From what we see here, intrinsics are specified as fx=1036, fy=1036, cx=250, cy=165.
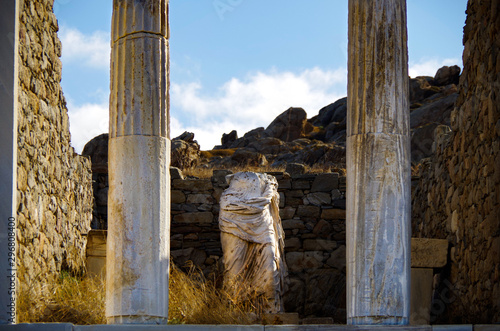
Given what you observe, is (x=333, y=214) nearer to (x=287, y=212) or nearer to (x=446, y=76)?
(x=287, y=212)

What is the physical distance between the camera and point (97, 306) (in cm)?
1207

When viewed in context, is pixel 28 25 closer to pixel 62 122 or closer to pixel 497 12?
pixel 62 122

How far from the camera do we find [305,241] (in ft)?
55.7

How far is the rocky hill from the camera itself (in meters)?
21.9

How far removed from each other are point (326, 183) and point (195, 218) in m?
2.26

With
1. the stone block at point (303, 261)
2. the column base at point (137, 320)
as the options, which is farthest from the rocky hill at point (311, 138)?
the column base at point (137, 320)

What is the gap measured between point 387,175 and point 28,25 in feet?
15.8

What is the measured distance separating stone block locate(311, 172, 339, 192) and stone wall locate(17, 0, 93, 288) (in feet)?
13.3

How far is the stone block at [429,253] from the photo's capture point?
1412 centimetres

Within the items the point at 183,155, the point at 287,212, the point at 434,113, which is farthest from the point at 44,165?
the point at 434,113

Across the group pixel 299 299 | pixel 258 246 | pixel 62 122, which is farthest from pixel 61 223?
pixel 299 299

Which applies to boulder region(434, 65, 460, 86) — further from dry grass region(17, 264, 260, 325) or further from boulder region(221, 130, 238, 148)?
dry grass region(17, 264, 260, 325)

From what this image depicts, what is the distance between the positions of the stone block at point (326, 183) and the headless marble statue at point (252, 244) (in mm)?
3378

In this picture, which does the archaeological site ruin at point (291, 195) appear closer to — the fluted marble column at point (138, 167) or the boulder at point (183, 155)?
the fluted marble column at point (138, 167)
